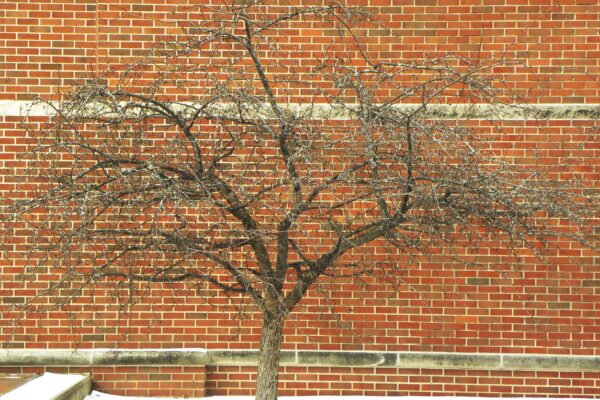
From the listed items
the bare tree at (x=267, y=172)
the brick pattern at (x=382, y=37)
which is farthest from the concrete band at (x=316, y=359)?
the brick pattern at (x=382, y=37)

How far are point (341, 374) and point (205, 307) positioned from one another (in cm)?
142

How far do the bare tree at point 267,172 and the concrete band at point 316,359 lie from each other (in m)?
0.64

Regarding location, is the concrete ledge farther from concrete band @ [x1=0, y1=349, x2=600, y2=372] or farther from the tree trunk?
the tree trunk

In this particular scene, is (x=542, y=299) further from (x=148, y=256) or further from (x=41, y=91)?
(x=41, y=91)

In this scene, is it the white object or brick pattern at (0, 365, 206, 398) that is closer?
the white object

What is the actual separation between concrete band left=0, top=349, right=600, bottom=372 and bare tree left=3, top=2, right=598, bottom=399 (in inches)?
25.2

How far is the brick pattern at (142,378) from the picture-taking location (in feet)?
23.3

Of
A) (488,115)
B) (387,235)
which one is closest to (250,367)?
(387,235)

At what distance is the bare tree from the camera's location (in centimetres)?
471

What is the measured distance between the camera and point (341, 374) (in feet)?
23.3

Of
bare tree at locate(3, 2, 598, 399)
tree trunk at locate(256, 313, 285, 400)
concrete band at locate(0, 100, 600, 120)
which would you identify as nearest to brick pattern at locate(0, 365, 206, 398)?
bare tree at locate(3, 2, 598, 399)

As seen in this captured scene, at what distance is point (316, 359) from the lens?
705 centimetres

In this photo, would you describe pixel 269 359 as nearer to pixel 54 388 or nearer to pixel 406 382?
pixel 54 388

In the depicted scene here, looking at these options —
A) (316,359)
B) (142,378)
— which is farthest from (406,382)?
(142,378)
